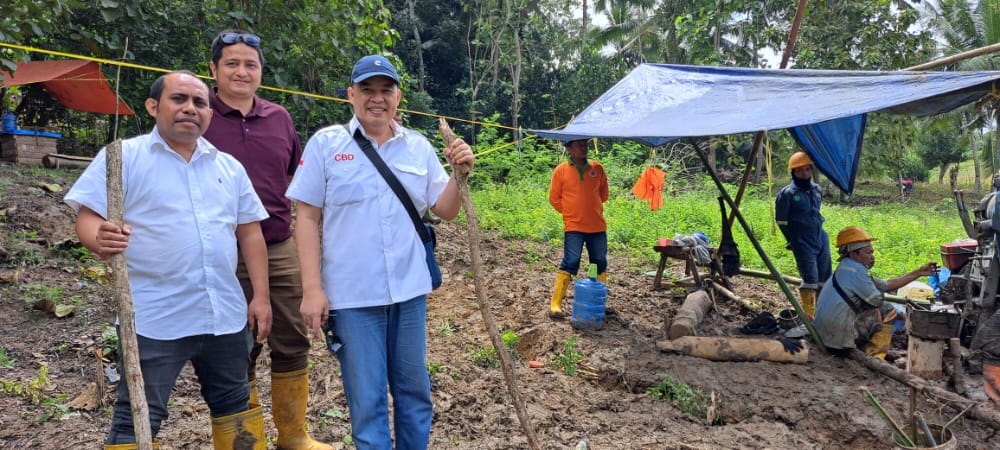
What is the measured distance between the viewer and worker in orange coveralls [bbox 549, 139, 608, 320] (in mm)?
5738

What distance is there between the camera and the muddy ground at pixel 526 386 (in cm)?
344

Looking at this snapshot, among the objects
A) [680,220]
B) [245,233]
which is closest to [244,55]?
[245,233]

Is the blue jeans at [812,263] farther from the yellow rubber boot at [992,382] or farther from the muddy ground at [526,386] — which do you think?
the yellow rubber boot at [992,382]

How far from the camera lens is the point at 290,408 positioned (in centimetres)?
291

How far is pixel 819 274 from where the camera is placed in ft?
20.2

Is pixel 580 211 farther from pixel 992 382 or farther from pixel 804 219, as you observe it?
pixel 992 382

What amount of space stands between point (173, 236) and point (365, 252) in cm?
62

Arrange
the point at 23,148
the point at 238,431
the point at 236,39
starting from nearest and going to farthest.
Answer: the point at 238,431 < the point at 236,39 < the point at 23,148

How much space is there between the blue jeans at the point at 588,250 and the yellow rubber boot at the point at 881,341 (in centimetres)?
213

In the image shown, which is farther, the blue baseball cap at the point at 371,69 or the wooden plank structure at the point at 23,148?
the wooden plank structure at the point at 23,148

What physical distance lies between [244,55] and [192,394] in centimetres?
214

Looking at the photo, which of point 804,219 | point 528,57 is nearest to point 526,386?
point 804,219

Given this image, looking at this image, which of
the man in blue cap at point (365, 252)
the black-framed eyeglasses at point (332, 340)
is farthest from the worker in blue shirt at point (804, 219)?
the black-framed eyeglasses at point (332, 340)

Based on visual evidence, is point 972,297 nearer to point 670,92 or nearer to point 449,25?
point 670,92
